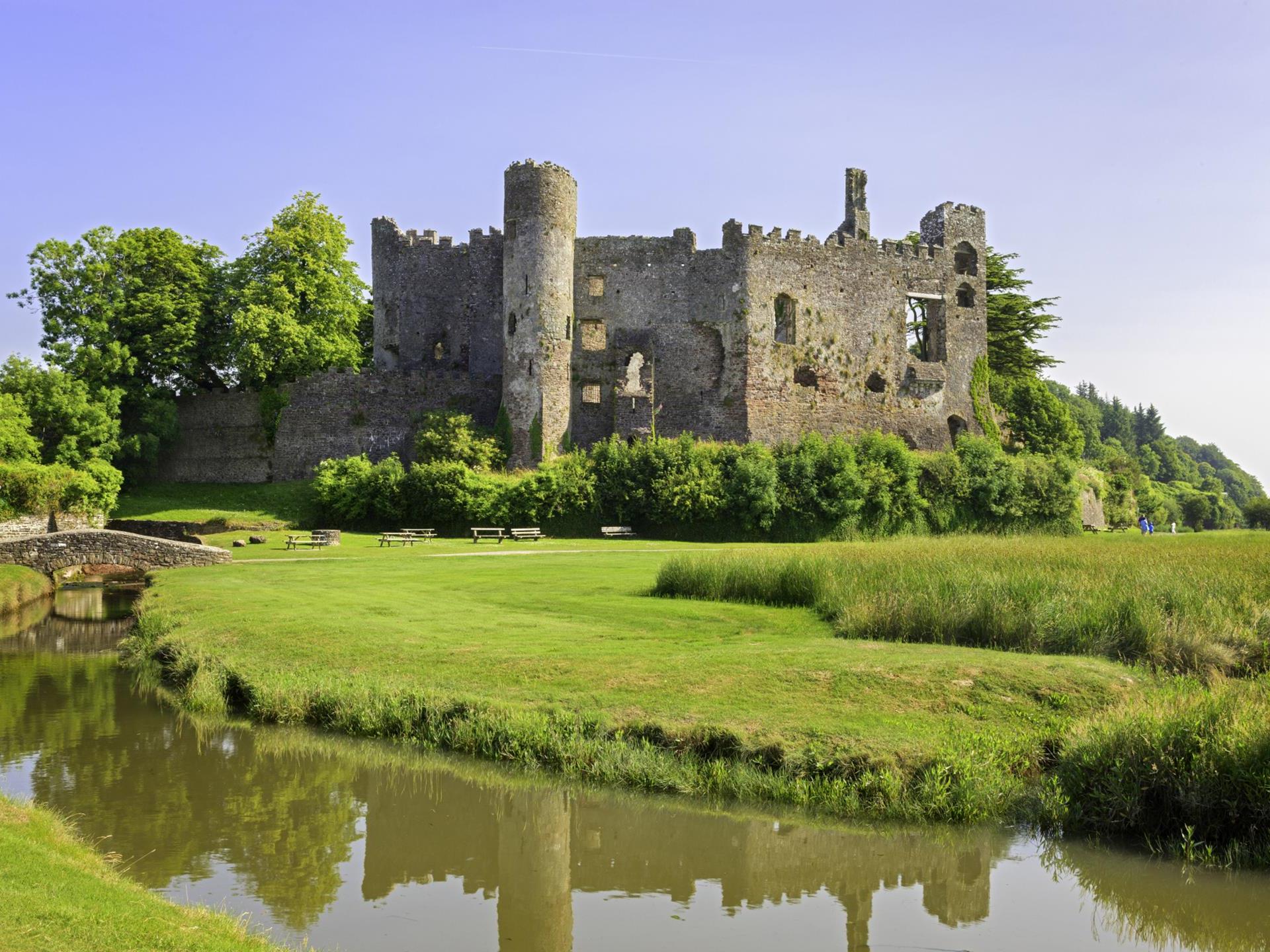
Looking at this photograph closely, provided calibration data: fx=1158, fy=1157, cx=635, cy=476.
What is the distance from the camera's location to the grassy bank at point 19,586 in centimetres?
2673

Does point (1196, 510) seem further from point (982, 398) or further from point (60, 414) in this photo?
point (60, 414)

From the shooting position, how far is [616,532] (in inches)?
1569

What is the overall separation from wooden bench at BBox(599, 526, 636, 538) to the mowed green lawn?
15442 mm

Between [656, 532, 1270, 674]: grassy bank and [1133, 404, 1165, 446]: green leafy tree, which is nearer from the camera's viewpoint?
[656, 532, 1270, 674]: grassy bank

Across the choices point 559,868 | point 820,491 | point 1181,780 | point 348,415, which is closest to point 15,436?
point 348,415

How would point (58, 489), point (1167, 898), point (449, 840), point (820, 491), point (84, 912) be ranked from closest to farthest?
1. point (84, 912)
2. point (1167, 898)
3. point (449, 840)
4. point (58, 489)
5. point (820, 491)

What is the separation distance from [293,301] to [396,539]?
636 inches

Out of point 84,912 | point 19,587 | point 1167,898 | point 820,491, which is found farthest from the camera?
point 820,491

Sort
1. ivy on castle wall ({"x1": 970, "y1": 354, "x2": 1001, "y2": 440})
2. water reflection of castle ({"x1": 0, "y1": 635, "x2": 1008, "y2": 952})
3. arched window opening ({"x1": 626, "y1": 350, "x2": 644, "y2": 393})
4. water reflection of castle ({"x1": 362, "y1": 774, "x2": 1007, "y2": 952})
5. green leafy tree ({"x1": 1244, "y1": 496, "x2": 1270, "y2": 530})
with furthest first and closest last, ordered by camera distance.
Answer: green leafy tree ({"x1": 1244, "y1": 496, "x2": 1270, "y2": 530})
ivy on castle wall ({"x1": 970, "y1": 354, "x2": 1001, "y2": 440})
arched window opening ({"x1": 626, "y1": 350, "x2": 644, "y2": 393})
water reflection of castle ({"x1": 0, "y1": 635, "x2": 1008, "y2": 952})
water reflection of castle ({"x1": 362, "y1": 774, "x2": 1007, "y2": 952})

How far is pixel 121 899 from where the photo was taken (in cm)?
773

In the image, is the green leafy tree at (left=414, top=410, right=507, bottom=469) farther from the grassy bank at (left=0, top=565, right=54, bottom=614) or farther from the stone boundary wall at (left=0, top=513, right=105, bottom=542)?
the grassy bank at (left=0, top=565, right=54, bottom=614)

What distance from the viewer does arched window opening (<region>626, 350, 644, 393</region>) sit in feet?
154

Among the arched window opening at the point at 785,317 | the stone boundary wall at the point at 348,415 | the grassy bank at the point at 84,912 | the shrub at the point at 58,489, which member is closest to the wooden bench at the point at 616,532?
the stone boundary wall at the point at 348,415

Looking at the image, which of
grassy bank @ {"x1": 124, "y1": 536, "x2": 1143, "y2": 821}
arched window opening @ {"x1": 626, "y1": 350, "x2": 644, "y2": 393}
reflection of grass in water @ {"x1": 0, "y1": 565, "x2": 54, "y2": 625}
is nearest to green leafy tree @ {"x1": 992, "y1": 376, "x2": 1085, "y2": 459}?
arched window opening @ {"x1": 626, "y1": 350, "x2": 644, "y2": 393}
